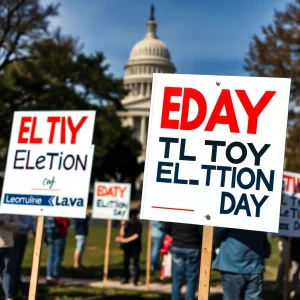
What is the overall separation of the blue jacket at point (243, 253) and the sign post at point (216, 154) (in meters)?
1.34

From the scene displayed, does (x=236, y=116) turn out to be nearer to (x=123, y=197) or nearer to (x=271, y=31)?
Result: (x=123, y=197)

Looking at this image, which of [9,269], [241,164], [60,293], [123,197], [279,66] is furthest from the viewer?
[279,66]

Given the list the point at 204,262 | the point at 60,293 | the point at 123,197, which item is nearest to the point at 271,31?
the point at 123,197

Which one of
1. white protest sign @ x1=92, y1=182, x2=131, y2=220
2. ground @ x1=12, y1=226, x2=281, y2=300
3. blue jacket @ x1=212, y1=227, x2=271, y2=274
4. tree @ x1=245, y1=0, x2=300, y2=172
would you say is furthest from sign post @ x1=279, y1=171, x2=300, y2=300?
tree @ x1=245, y1=0, x2=300, y2=172

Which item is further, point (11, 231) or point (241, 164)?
point (11, 231)

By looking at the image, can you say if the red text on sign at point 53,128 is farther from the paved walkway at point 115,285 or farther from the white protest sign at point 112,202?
the white protest sign at point 112,202

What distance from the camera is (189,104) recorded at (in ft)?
11.8

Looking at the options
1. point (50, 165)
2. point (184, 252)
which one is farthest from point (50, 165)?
point (184, 252)

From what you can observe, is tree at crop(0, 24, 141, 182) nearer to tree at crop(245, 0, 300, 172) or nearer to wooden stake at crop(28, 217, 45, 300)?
tree at crop(245, 0, 300, 172)

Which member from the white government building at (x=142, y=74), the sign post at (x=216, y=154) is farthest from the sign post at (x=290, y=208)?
the white government building at (x=142, y=74)

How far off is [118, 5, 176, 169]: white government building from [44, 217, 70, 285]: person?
79.6 m

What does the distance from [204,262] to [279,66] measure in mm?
18141

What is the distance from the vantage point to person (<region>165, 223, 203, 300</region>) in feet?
20.8

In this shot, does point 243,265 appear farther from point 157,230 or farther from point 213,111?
point 157,230
